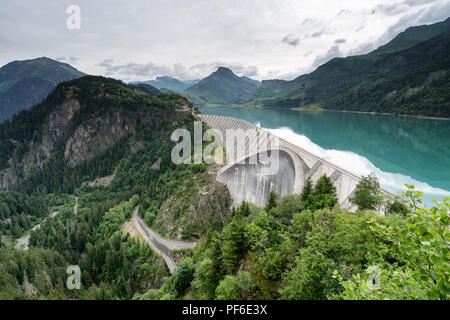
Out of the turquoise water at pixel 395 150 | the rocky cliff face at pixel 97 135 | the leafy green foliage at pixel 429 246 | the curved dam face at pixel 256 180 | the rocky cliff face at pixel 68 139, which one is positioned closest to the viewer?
the leafy green foliage at pixel 429 246

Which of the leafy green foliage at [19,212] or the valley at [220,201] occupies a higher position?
the valley at [220,201]

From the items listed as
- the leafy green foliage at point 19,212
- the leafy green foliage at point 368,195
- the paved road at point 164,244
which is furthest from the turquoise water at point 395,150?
the leafy green foliage at point 19,212

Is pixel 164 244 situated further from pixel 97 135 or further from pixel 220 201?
pixel 97 135

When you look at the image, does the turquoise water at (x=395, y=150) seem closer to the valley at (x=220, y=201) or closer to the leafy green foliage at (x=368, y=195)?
the valley at (x=220, y=201)

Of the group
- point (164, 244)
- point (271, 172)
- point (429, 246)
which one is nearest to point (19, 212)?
point (164, 244)

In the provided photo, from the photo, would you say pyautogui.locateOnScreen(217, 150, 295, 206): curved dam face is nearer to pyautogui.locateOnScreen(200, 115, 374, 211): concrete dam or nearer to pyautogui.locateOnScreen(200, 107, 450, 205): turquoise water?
pyautogui.locateOnScreen(200, 115, 374, 211): concrete dam

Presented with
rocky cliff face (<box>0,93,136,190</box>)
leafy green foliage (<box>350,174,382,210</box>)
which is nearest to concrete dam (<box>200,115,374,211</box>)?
leafy green foliage (<box>350,174,382,210</box>)
